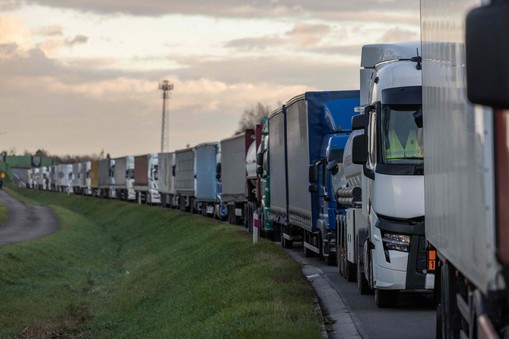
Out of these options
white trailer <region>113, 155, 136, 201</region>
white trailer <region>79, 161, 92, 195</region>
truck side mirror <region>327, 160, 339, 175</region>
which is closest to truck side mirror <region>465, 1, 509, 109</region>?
truck side mirror <region>327, 160, 339, 175</region>

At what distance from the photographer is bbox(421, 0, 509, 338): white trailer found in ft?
18.5

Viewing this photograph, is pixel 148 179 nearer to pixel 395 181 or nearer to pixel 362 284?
pixel 362 284

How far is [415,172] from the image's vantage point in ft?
50.1

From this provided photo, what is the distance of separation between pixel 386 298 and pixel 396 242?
4.77ft

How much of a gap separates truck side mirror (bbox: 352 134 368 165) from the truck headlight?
156cm

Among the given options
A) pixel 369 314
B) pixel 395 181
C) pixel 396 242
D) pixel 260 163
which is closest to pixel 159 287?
pixel 260 163

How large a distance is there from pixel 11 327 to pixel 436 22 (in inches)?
727

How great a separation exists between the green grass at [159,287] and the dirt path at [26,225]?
1960mm

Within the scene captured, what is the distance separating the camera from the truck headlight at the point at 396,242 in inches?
605

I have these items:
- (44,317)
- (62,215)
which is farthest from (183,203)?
(44,317)

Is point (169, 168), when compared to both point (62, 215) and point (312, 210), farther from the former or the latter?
point (312, 210)

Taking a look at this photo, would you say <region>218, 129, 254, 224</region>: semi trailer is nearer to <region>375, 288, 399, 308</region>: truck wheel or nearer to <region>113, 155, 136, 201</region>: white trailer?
<region>375, 288, 399, 308</region>: truck wheel

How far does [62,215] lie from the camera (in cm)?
8256

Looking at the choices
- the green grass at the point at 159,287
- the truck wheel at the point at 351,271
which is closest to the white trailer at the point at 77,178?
the green grass at the point at 159,287
